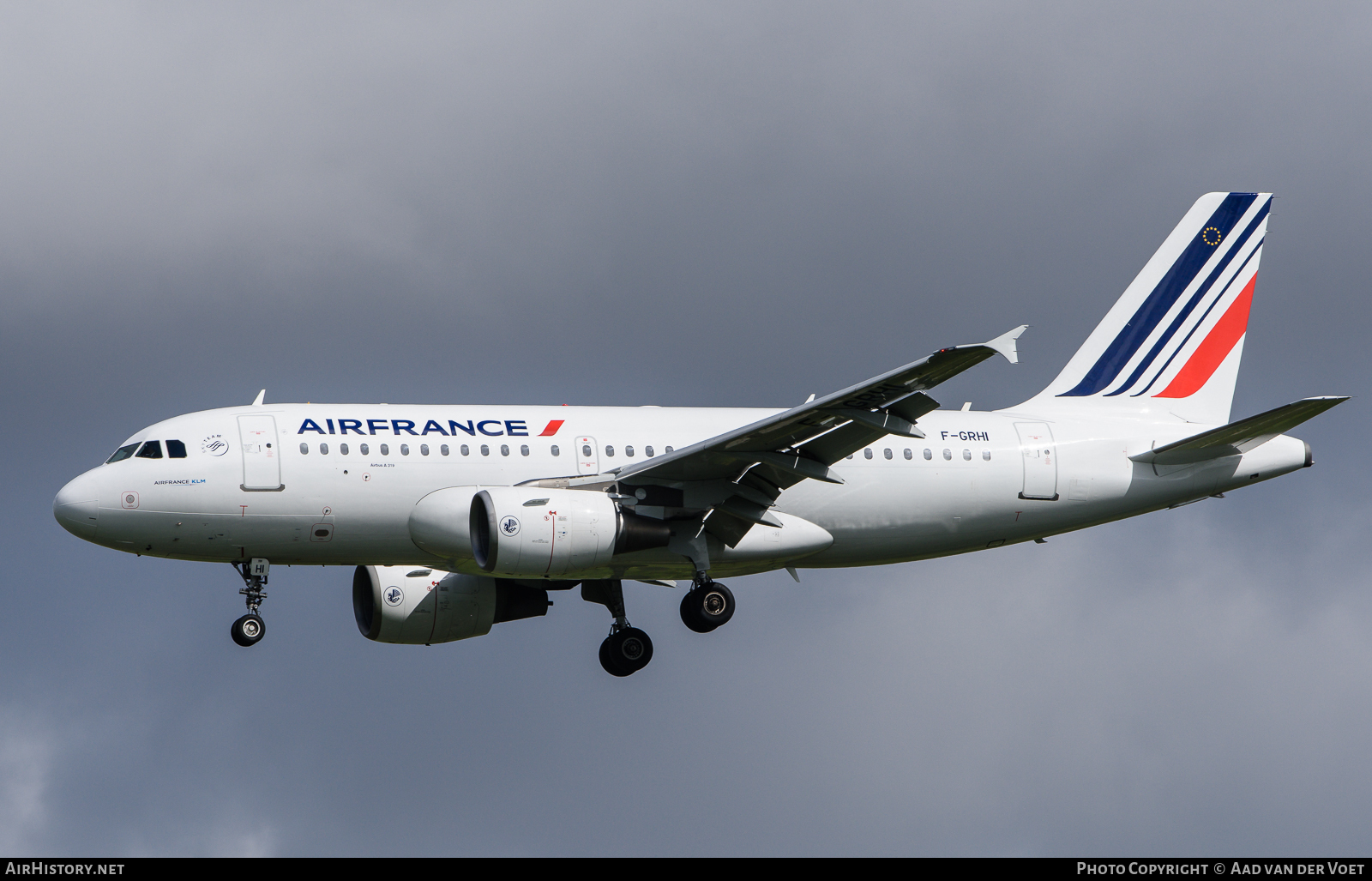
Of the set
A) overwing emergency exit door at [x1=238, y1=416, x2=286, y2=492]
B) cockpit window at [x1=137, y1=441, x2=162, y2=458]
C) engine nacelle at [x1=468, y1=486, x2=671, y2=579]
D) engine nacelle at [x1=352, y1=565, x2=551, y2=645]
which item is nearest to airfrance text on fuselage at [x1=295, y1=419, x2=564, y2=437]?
overwing emergency exit door at [x1=238, y1=416, x2=286, y2=492]

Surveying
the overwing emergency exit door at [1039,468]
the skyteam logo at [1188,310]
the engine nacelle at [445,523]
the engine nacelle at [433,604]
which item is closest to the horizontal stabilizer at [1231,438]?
the overwing emergency exit door at [1039,468]

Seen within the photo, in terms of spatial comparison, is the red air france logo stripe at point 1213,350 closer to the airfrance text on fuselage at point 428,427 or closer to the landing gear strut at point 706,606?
the landing gear strut at point 706,606

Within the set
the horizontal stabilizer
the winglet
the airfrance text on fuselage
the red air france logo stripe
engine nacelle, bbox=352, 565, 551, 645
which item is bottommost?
the winglet

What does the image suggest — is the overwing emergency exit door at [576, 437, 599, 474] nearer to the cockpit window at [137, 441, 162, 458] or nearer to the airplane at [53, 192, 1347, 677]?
the airplane at [53, 192, 1347, 677]

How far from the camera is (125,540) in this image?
33.6 m

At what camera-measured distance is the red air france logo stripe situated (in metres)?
40.9

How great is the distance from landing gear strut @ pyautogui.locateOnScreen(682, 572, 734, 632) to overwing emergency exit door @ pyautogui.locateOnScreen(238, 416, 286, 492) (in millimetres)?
8341

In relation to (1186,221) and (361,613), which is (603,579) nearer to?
(361,613)

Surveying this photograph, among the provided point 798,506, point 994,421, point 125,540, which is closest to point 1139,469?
point 994,421

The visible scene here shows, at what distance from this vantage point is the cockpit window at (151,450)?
1335 inches

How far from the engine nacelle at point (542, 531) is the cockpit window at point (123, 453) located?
7.10 m

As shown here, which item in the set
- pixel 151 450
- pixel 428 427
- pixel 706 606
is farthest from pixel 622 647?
pixel 151 450

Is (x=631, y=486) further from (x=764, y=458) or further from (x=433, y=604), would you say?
(x=433, y=604)

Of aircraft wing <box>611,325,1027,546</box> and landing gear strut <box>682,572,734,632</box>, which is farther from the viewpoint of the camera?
landing gear strut <box>682,572,734,632</box>
